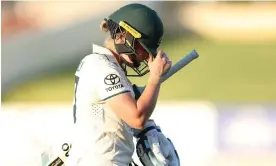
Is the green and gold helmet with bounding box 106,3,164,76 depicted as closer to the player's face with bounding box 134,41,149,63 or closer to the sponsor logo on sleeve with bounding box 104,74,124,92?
the player's face with bounding box 134,41,149,63

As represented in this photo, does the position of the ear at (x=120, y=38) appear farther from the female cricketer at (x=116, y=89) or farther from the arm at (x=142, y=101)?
the arm at (x=142, y=101)

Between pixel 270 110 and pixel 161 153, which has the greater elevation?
Answer: pixel 161 153

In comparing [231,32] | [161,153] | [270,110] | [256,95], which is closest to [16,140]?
[270,110]

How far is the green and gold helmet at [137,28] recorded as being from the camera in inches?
95.0

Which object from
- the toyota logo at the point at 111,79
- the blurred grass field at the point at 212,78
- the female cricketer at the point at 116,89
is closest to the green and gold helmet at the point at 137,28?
the female cricketer at the point at 116,89

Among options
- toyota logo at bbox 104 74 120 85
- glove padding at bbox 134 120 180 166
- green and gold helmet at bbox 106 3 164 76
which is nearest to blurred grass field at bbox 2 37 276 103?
glove padding at bbox 134 120 180 166

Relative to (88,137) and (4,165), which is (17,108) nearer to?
Answer: (4,165)

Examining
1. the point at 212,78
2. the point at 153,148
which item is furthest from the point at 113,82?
the point at 212,78

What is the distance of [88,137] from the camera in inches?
93.8

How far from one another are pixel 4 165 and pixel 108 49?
282cm

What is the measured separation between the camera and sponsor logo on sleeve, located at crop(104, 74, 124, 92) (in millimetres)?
2307

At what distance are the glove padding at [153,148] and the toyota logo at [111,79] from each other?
0.93 ft

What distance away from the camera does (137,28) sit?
2426 millimetres

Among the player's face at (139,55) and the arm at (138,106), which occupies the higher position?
the player's face at (139,55)
